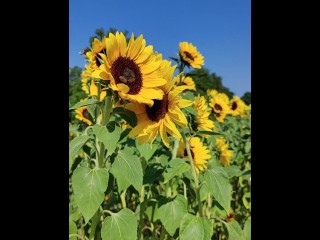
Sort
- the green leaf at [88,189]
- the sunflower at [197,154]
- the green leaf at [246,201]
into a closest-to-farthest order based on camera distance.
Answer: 1. the green leaf at [88,189]
2. the sunflower at [197,154]
3. the green leaf at [246,201]

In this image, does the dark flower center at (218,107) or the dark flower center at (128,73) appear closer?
the dark flower center at (128,73)

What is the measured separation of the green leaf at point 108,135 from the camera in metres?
1.22

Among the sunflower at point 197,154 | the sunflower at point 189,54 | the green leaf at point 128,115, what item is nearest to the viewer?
the green leaf at point 128,115

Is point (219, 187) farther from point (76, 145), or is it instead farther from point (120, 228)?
point (76, 145)

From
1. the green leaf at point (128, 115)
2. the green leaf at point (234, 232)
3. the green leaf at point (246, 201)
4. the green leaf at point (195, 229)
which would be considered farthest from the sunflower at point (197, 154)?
the green leaf at point (246, 201)

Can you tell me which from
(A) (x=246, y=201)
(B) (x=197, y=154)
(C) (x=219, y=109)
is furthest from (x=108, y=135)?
(A) (x=246, y=201)

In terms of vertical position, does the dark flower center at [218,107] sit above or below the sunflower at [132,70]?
above

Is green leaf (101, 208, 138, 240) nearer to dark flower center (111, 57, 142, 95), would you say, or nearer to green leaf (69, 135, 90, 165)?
green leaf (69, 135, 90, 165)

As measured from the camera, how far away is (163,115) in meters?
1.37

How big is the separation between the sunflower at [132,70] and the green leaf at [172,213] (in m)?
0.47

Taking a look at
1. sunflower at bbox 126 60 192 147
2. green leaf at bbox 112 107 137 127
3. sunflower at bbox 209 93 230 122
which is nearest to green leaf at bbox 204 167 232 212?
sunflower at bbox 126 60 192 147

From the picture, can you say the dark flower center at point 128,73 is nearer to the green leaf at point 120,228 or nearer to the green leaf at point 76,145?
the green leaf at point 76,145

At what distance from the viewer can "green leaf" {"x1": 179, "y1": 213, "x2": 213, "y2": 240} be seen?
1.38 meters
